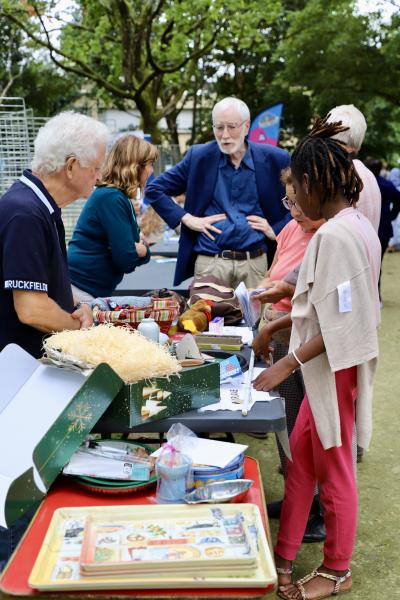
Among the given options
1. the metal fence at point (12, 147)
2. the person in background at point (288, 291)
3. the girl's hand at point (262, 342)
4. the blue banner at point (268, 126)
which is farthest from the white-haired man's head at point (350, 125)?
the blue banner at point (268, 126)

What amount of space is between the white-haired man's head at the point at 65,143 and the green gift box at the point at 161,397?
3.13 ft

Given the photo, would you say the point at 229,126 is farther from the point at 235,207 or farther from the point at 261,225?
the point at 261,225

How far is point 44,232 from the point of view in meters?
2.31

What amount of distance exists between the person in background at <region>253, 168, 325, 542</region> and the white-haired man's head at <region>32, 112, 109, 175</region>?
89cm

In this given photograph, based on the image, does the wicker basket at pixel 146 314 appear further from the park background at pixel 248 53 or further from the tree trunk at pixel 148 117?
the tree trunk at pixel 148 117

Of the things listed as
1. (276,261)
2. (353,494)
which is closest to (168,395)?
(353,494)

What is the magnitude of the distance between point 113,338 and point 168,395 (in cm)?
23

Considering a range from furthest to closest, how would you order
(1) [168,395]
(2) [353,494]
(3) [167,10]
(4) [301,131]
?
1. (4) [301,131]
2. (3) [167,10]
3. (2) [353,494]
4. (1) [168,395]

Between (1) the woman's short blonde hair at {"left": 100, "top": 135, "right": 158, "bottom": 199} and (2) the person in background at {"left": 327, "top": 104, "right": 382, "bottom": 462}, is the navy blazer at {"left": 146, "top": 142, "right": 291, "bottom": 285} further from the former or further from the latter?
(2) the person in background at {"left": 327, "top": 104, "right": 382, "bottom": 462}

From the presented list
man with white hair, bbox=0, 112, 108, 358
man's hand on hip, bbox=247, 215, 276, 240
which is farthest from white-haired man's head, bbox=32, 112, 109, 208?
man's hand on hip, bbox=247, 215, 276, 240

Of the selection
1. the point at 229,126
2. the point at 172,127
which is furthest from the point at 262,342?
the point at 172,127

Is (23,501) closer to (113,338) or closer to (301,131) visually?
(113,338)

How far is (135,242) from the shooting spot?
3.38m

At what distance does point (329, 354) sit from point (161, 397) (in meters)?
0.57
